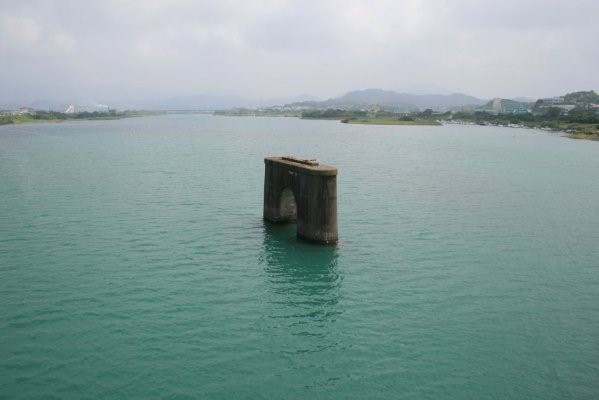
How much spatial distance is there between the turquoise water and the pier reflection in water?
107 millimetres

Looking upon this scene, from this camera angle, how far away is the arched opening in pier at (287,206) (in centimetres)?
3338

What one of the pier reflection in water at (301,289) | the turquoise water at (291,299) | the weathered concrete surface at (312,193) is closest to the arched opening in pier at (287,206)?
the weathered concrete surface at (312,193)

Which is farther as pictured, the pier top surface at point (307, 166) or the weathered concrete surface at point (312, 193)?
the weathered concrete surface at point (312, 193)

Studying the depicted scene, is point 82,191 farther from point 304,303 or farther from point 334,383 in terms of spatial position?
point 334,383

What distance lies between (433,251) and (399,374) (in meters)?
13.6

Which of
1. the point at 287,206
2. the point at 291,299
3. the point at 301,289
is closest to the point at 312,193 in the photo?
the point at 287,206

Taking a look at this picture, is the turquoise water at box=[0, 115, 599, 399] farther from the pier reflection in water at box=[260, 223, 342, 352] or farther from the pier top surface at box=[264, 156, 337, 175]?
the pier top surface at box=[264, 156, 337, 175]

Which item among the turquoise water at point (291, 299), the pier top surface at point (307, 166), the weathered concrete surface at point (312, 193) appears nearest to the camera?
the turquoise water at point (291, 299)

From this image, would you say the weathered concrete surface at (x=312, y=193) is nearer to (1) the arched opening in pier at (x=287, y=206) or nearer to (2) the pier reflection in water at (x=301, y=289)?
(1) the arched opening in pier at (x=287, y=206)

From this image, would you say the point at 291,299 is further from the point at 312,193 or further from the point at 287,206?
the point at 287,206

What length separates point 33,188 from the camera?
46.1 metres

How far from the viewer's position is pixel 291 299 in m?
22.3

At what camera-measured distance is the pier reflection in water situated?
19469 mm

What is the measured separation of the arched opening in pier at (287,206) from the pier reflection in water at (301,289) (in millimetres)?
2109
